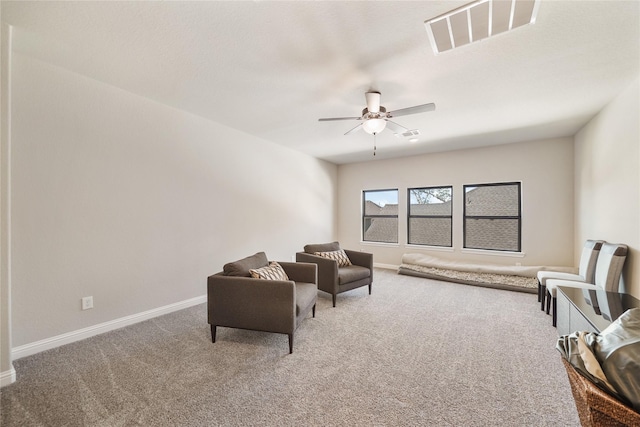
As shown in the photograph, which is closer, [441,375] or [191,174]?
[441,375]

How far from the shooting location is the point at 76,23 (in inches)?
Answer: 76.5

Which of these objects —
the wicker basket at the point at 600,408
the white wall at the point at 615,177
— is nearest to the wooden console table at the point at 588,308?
the white wall at the point at 615,177

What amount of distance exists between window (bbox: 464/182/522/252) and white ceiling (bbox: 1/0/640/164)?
6.01 ft

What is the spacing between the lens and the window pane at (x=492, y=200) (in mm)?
5160

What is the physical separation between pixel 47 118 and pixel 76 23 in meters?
1.04

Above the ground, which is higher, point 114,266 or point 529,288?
point 114,266

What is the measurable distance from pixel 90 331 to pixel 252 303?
1.76m

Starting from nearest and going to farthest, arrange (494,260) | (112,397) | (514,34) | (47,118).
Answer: (112,397) → (514,34) → (47,118) → (494,260)

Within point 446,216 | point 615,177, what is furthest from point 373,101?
point 446,216

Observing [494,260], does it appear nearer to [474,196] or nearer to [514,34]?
[474,196]

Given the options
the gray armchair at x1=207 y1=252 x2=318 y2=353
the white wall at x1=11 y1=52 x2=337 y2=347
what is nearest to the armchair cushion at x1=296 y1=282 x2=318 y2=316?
the gray armchair at x1=207 y1=252 x2=318 y2=353

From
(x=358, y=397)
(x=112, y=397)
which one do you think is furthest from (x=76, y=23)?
(x=358, y=397)

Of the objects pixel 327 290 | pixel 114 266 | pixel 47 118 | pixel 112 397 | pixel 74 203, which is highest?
pixel 47 118

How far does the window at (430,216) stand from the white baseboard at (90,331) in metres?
4.74
